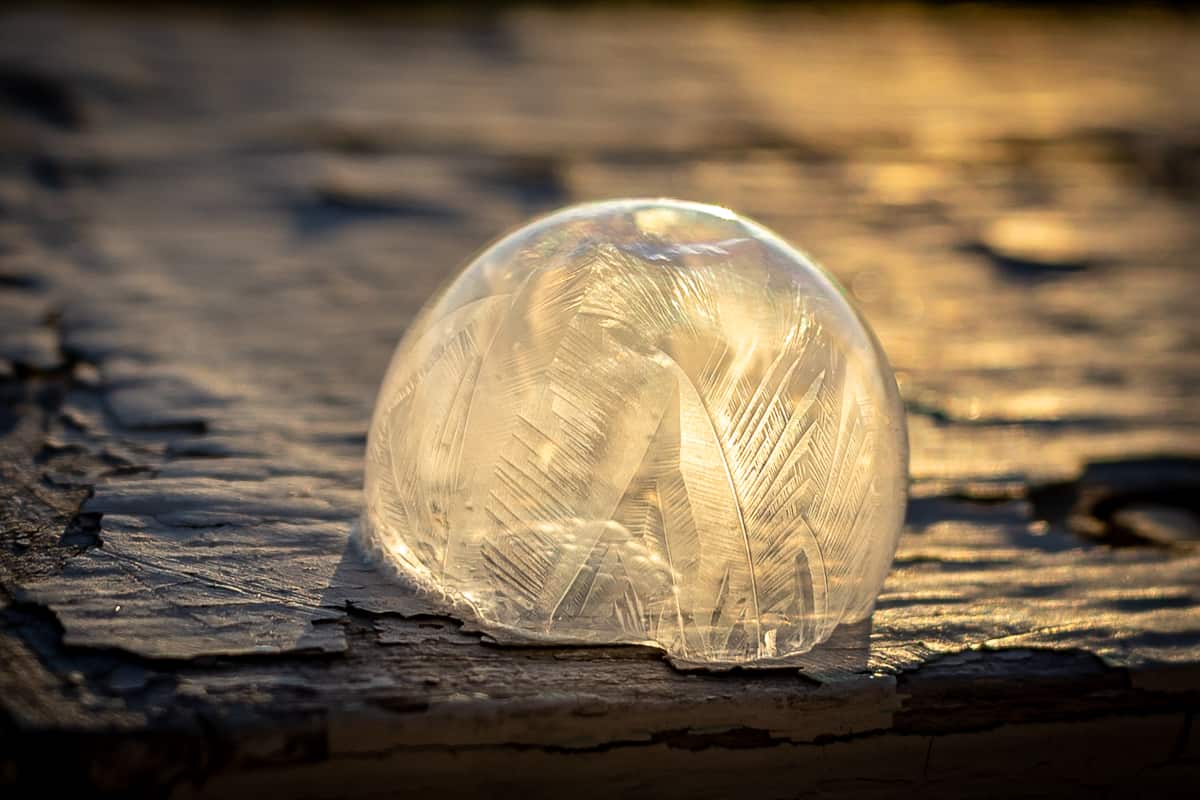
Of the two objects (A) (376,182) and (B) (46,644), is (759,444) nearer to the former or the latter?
(B) (46,644)

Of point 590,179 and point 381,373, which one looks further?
point 590,179

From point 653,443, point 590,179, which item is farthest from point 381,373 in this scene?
point 590,179

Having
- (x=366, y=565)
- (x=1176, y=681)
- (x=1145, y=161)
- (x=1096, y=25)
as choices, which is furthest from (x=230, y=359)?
(x=1096, y=25)

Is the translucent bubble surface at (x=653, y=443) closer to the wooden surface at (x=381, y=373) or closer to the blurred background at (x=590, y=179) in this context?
the wooden surface at (x=381, y=373)

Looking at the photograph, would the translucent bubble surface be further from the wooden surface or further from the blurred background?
the blurred background

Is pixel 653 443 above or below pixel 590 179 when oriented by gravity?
below

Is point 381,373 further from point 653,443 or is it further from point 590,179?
point 590,179

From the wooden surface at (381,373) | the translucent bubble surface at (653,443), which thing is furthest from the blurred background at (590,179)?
the translucent bubble surface at (653,443)
